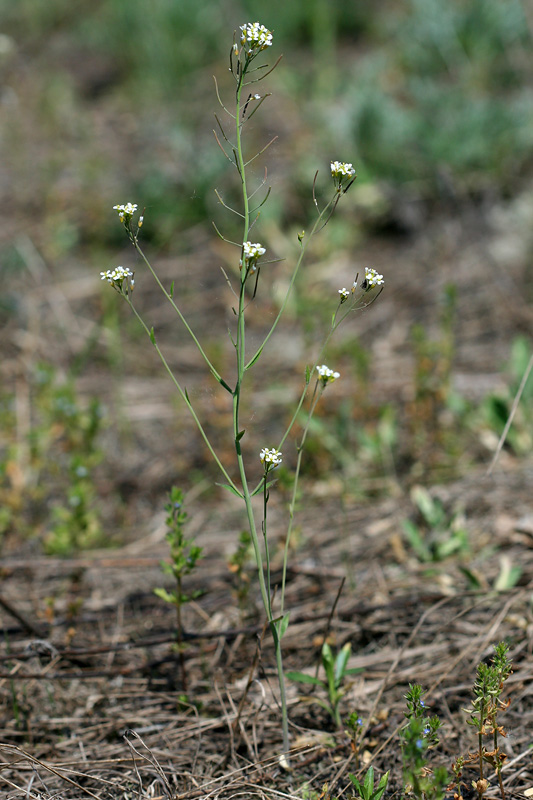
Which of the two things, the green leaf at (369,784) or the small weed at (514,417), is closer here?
the green leaf at (369,784)

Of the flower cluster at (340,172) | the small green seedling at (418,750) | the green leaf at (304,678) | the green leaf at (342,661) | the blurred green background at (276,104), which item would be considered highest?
→ the blurred green background at (276,104)

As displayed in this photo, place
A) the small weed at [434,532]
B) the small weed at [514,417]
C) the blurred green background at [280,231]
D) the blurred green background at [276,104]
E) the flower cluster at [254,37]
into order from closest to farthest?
the flower cluster at [254,37]
the small weed at [434,532]
the small weed at [514,417]
the blurred green background at [280,231]
the blurred green background at [276,104]

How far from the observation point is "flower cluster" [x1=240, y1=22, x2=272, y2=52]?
1358 millimetres

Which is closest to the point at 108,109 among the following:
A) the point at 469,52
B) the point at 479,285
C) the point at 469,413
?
the point at 469,52

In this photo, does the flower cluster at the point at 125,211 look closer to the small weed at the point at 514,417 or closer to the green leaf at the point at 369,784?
the green leaf at the point at 369,784

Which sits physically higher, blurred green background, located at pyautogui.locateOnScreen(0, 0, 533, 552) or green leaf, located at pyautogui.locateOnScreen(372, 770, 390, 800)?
blurred green background, located at pyautogui.locateOnScreen(0, 0, 533, 552)

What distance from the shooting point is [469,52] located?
501 cm

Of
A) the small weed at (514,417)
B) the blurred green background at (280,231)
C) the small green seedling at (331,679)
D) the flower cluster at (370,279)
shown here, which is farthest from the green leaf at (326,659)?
the small weed at (514,417)

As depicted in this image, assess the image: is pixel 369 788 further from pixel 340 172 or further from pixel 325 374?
pixel 340 172

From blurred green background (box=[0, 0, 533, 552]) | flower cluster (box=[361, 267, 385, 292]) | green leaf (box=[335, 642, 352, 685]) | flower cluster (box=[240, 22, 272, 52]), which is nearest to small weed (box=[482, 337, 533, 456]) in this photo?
blurred green background (box=[0, 0, 533, 552])

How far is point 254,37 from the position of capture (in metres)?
1.36

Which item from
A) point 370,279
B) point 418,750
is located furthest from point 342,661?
point 370,279

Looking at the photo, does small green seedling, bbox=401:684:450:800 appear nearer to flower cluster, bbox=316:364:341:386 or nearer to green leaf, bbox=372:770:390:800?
green leaf, bbox=372:770:390:800

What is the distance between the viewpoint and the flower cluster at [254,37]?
4.46 ft
